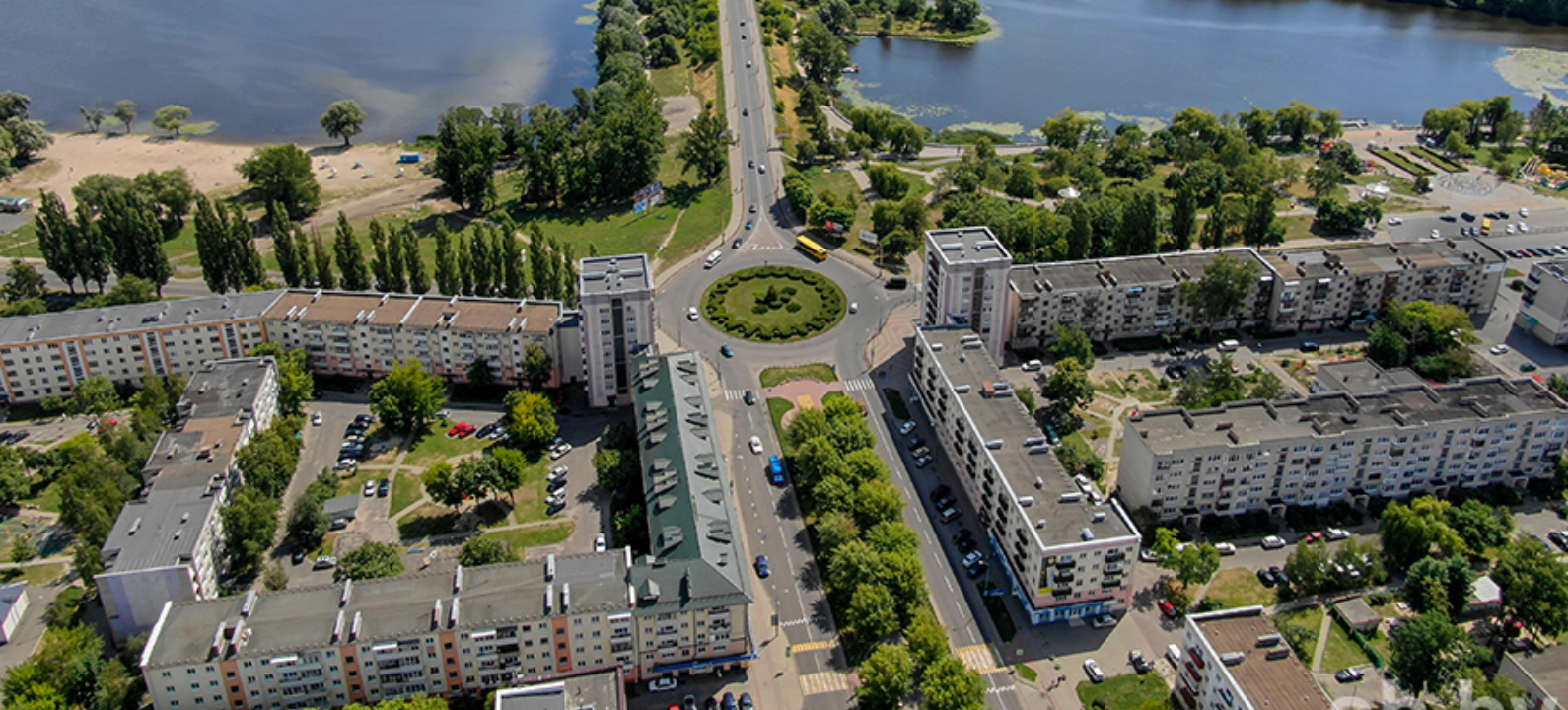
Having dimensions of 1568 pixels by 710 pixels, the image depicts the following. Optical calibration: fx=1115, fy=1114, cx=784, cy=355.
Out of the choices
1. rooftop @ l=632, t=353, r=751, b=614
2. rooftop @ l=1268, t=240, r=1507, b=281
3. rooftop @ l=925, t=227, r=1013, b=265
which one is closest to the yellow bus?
rooftop @ l=925, t=227, r=1013, b=265

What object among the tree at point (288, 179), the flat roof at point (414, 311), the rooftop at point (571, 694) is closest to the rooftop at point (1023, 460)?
the rooftop at point (571, 694)

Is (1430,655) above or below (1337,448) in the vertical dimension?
below

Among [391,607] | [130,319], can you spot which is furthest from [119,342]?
[391,607]

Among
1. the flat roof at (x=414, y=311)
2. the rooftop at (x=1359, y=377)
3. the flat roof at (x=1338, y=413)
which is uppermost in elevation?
the flat roof at (x=414, y=311)

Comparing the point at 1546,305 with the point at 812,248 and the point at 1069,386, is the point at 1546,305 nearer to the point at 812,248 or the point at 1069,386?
the point at 1069,386

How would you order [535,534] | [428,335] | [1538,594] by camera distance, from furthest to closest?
1. [428,335]
2. [535,534]
3. [1538,594]

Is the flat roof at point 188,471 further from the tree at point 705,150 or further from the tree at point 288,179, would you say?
the tree at point 705,150

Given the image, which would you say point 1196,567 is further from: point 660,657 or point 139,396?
point 139,396
